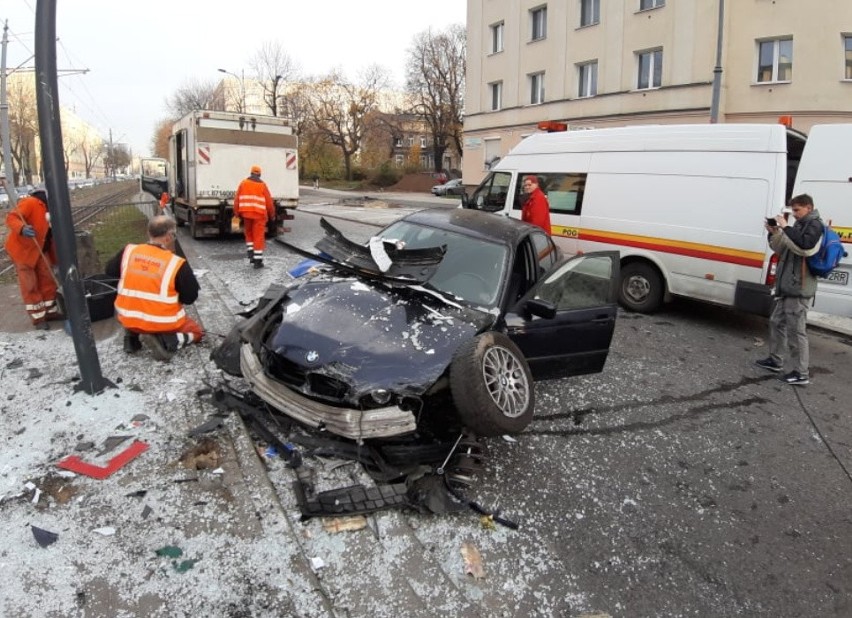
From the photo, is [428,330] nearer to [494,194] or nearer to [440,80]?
[494,194]

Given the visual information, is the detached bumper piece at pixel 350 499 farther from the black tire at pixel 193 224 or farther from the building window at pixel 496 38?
the building window at pixel 496 38

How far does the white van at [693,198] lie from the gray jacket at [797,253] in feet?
3.33

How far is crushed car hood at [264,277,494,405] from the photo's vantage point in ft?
11.6

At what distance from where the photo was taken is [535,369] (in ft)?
15.2

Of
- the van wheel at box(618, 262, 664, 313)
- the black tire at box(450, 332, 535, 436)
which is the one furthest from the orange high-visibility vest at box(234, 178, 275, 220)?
the black tire at box(450, 332, 535, 436)

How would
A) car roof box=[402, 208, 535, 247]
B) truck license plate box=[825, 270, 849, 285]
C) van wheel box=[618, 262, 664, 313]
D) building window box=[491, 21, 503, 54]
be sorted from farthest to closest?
building window box=[491, 21, 503, 54], van wheel box=[618, 262, 664, 313], truck license plate box=[825, 270, 849, 285], car roof box=[402, 208, 535, 247]

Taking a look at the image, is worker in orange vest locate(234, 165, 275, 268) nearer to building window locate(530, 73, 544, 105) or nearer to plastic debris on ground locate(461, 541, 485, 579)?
plastic debris on ground locate(461, 541, 485, 579)

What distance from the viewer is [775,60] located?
20.9m

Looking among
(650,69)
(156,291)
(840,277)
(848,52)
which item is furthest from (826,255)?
(650,69)

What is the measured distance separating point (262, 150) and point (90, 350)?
10.2 m

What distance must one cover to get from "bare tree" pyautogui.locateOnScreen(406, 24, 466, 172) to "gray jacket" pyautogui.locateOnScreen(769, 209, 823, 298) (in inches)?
1873

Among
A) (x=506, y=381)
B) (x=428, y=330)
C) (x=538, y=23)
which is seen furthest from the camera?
(x=538, y=23)

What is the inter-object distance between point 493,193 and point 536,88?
2162 centimetres

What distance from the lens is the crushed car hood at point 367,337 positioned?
3.53 metres
